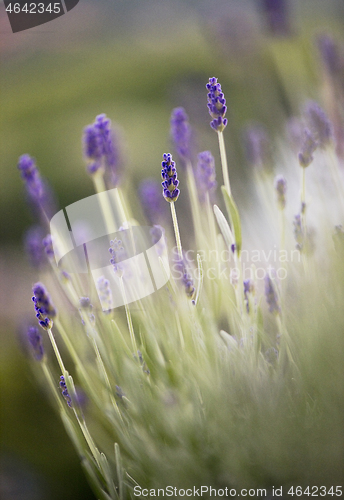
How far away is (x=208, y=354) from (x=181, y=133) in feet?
0.92

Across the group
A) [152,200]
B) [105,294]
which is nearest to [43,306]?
[105,294]

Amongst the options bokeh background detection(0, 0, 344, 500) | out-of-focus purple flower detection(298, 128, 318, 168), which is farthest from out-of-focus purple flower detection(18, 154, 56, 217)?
out-of-focus purple flower detection(298, 128, 318, 168)

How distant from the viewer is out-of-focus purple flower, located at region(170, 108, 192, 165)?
1.67 feet

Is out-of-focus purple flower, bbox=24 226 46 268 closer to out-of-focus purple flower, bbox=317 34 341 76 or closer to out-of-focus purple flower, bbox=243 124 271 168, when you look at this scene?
out-of-focus purple flower, bbox=243 124 271 168

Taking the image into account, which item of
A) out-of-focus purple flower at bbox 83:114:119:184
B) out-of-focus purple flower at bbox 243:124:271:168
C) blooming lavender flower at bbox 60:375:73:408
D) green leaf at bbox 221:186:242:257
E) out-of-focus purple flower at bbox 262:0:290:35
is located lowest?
blooming lavender flower at bbox 60:375:73:408

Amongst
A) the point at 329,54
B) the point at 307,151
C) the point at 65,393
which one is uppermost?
the point at 329,54

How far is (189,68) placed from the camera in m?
0.53

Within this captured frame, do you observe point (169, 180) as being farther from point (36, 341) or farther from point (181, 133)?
point (36, 341)

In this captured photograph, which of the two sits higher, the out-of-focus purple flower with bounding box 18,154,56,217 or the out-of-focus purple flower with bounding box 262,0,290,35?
the out-of-focus purple flower with bounding box 262,0,290,35

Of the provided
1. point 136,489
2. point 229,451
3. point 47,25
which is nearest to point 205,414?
point 229,451

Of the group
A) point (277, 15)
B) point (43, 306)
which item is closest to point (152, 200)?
point (43, 306)

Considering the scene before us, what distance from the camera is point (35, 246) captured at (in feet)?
1.72

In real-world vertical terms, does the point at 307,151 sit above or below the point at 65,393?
above

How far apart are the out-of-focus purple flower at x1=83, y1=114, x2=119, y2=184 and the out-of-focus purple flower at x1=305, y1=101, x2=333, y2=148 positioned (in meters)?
0.25
